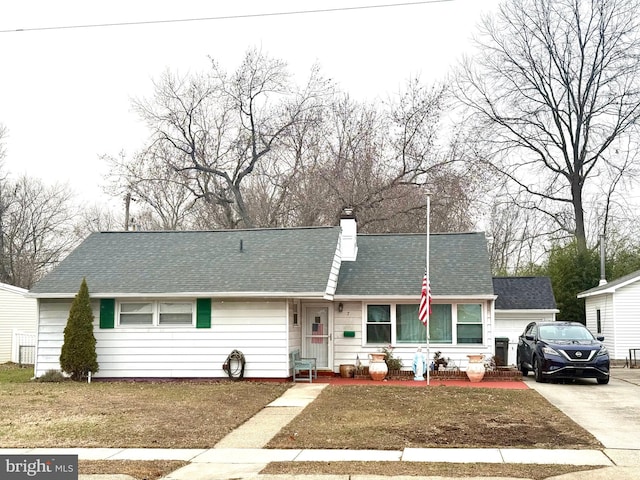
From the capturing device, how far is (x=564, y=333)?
1984 cm

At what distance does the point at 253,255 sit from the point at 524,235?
27.7 meters

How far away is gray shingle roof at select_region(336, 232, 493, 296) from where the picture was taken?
66.8 feet

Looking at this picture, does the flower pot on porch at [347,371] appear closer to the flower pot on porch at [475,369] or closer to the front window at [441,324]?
the front window at [441,324]

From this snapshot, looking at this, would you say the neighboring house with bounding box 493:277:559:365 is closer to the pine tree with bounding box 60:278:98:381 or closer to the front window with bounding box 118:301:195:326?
the front window with bounding box 118:301:195:326

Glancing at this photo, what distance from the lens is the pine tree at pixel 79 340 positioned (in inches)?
744

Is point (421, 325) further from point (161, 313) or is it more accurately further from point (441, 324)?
point (161, 313)

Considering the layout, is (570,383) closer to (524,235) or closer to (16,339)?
(16,339)

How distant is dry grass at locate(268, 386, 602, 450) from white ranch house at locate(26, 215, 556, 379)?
350 centimetres

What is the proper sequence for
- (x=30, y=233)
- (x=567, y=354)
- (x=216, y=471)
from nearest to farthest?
(x=216, y=471) < (x=567, y=354) < (x=30, y=233)

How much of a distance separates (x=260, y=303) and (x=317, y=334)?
2473 mm

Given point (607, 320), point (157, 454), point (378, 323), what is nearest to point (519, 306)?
point (607, 320)

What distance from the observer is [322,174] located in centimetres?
3475

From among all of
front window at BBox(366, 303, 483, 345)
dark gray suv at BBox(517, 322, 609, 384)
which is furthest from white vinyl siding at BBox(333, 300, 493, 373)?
dark gray suv at BBox(517, 322, 609, 384)

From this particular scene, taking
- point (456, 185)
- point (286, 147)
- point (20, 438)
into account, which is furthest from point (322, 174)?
point (20, 438)
